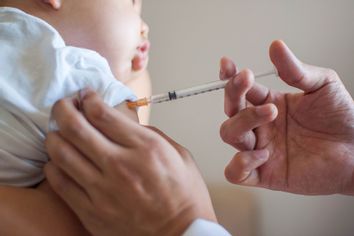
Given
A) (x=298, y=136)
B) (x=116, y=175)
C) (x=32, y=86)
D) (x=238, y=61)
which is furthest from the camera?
(x=238, y=61)

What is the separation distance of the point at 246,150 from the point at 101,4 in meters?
0.42

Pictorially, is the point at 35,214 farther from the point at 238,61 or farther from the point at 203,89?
the point at 238,61

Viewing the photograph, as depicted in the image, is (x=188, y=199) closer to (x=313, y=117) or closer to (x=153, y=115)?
(x=313, y=117)

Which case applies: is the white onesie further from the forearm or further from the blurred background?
the blurred background

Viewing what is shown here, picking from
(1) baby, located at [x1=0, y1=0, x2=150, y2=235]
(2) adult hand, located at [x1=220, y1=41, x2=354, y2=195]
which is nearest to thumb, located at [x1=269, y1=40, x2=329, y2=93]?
(2) adult hand, located at [x1=220, y1=41, x2=354, y2=195]

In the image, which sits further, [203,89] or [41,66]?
[203,89]

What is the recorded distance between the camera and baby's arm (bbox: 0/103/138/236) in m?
0.55

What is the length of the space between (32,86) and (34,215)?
0.20m

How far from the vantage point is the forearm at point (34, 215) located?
0.55 meters

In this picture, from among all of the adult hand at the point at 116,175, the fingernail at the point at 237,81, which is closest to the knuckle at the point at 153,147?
the adult hand at the point at 116,175

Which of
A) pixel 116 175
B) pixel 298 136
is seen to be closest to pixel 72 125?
pixel 116 175

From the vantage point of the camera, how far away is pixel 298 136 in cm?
90

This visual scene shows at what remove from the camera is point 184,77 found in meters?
1.58

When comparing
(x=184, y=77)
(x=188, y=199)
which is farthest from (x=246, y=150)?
(x=184, y=77)
